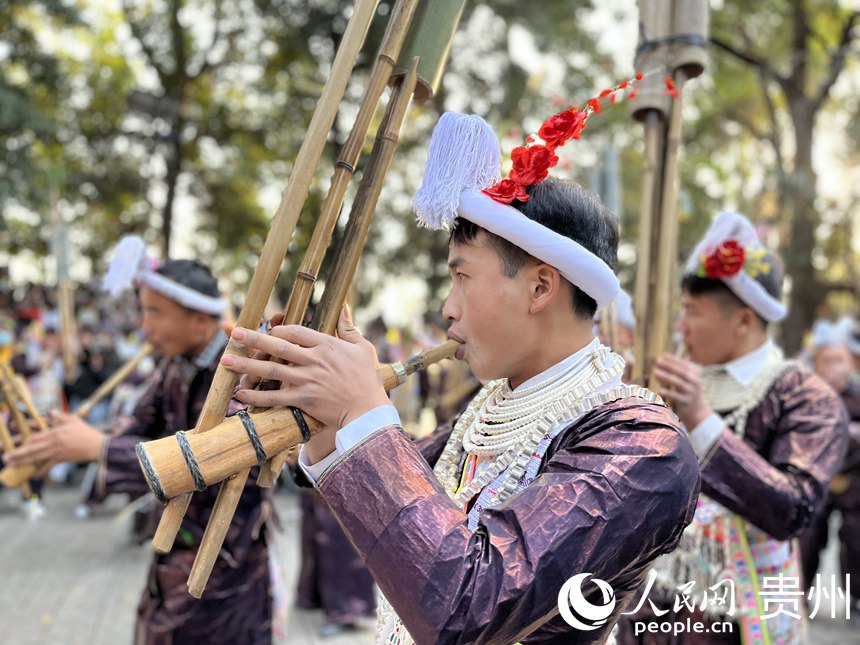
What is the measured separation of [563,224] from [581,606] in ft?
2.27

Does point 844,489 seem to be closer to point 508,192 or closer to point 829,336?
point 829,336

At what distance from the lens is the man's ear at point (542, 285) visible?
146cm

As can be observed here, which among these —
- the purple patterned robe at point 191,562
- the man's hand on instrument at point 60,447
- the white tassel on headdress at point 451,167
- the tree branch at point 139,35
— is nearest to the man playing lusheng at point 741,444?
the white tassel on headdress at point 451,167

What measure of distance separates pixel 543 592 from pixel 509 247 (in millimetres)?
625

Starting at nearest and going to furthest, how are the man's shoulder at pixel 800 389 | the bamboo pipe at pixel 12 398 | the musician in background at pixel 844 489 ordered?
1. the man's shoulder at pixel 800 389
2. the bamboo pipe at pixel 12 398
3. the musician in background at pixel 844 489

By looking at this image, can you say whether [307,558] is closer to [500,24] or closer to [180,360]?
[180,360]

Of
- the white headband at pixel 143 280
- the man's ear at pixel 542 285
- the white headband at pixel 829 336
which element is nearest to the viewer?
the man's ear at pixel 542 285

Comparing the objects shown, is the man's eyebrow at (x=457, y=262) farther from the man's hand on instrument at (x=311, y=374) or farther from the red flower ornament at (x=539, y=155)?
the man's hand on instrument at (x=311, y=374)

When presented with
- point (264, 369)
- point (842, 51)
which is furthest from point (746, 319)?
point (842, 51)

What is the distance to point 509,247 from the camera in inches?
57.6

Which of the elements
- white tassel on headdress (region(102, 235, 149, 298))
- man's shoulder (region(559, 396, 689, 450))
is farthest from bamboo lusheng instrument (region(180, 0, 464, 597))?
white tassel on headdress (region(102, 235, 149, 298))

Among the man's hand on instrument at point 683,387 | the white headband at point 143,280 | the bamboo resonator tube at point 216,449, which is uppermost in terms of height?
the man's hand on instrument at point 683,387

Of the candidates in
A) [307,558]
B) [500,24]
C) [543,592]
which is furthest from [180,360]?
[500,24]

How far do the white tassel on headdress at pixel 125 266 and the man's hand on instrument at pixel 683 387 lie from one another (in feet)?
8.16
